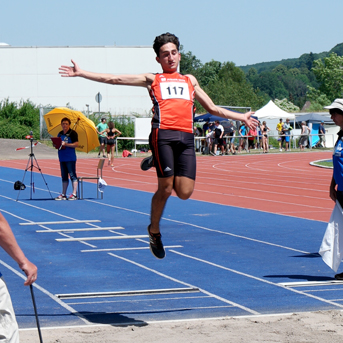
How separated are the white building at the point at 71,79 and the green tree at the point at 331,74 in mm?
49475

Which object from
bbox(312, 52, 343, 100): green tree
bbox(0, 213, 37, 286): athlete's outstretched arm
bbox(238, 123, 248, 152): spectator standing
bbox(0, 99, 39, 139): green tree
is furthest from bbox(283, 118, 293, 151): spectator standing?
bbox(312, 52, 343, 100): green tree

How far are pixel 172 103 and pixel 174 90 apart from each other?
0.13 m

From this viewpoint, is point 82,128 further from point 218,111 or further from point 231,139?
point 231,139

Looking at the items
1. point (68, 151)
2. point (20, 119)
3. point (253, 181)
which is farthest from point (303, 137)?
point (68, 151)

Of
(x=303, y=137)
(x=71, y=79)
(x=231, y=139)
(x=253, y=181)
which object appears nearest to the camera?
(x=253, y=181)

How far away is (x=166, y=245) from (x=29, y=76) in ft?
176

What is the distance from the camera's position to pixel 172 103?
19.9 ft

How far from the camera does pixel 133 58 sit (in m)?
63.2

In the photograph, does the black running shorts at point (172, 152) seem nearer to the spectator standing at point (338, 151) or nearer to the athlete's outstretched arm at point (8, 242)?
the spectator standing at point (338, 151)

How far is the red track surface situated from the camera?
50.3ft

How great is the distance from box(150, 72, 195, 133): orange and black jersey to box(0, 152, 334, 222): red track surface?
7282 mm

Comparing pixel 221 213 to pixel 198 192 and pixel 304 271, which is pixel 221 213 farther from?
pixel 304 271

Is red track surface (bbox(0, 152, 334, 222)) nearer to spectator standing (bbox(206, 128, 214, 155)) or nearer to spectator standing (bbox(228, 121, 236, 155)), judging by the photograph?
spectator standing (bbox(206, 128, 214, 155))

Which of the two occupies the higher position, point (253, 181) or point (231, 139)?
point (231, 139)
